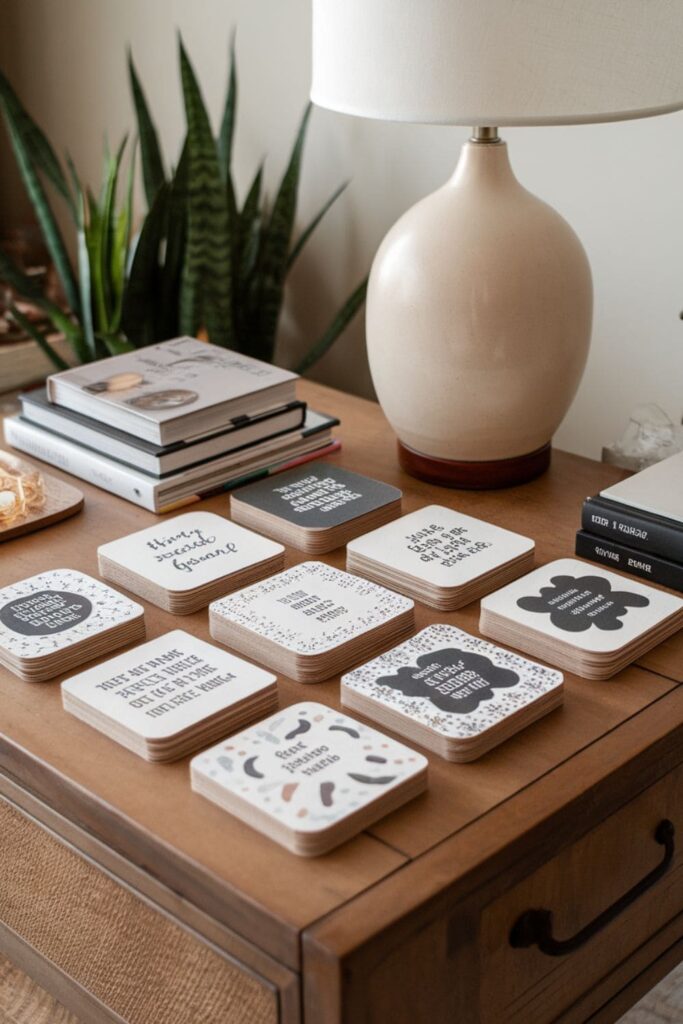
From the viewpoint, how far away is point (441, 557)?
954 mm

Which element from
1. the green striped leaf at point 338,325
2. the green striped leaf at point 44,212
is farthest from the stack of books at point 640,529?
the green striped leaf at point 44,212

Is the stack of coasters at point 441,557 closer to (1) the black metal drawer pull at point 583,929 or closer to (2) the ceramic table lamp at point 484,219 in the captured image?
(2) the ceramic table lamp at point 484,219

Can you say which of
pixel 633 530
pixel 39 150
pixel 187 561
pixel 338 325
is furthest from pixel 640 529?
pixel 39 150

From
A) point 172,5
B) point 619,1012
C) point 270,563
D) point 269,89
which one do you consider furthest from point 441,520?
point 172,5

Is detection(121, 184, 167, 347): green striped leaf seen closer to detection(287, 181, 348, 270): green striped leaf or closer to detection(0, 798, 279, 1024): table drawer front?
detection(287, 181, 348, 270): green striped leaf

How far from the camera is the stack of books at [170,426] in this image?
1.08 m

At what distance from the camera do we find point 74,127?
1971mm

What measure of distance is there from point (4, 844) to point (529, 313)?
0.58 meters

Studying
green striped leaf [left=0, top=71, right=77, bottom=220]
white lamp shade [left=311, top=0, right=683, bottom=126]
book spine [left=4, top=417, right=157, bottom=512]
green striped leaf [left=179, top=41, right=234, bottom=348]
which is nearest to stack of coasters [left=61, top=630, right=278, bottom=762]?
book spine [left=4, top=417, right=157, bottom=512]

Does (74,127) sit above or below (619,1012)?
above

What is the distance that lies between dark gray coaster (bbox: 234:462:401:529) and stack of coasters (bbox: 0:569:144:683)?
7.1 inches

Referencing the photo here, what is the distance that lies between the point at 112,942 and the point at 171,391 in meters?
0.52

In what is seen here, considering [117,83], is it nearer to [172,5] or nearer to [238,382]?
[172,5]

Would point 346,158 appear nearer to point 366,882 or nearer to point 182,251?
point 182,251
